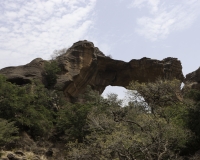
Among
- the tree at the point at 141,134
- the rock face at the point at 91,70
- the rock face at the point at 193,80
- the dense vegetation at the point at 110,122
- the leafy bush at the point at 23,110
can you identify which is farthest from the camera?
the rock face at the point at 193,80

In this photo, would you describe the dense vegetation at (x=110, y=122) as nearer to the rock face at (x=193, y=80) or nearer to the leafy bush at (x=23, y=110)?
the leafy bush at (x=23, y=110)

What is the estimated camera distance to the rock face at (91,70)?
28188 millimetres

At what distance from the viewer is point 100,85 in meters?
34.8

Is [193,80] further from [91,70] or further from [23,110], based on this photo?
[23,110]

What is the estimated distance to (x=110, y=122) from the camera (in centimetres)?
1398

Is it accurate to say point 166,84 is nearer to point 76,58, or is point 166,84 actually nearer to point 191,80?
point 76,58

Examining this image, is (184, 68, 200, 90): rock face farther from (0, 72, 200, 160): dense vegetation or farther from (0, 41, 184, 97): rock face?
(0, 72, 200, 160): dense vegetation

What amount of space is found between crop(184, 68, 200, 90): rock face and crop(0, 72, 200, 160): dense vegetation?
9.48m

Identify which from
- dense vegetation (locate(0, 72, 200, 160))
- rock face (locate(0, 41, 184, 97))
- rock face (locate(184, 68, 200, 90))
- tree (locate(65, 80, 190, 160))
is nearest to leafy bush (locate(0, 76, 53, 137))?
dense vegetation (locate(0, 72, 200, 160))

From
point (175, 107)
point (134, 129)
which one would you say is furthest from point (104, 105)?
point (134, 129)

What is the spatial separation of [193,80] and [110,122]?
22.1m

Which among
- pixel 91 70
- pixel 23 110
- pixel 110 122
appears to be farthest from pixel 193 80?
pixel 110 122

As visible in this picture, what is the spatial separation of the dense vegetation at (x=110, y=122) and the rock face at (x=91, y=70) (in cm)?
137

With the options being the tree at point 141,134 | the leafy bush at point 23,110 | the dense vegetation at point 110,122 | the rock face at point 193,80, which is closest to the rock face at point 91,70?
the rock face at point 193,80
